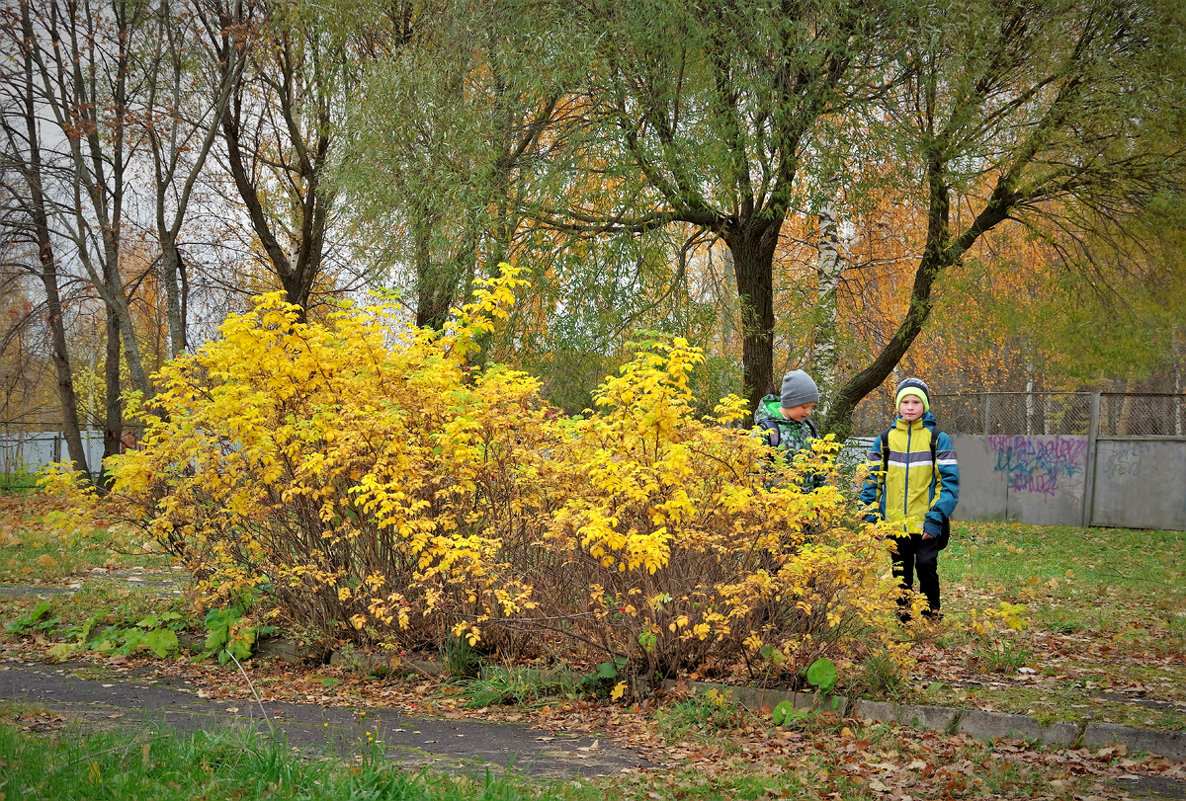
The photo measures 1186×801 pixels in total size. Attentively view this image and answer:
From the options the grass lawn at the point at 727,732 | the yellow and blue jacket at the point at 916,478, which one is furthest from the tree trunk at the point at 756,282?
→ the yellow and blue jacket at the point at 916,478

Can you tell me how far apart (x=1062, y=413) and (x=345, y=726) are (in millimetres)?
Result: 15935

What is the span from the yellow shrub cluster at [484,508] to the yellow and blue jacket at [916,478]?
0.75 meters

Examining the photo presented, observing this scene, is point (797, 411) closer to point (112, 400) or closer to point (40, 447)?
point (112, 400)

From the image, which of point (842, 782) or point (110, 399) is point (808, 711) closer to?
point (842, 782)

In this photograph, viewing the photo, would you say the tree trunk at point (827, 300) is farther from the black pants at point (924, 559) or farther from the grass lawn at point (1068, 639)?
the black pants at point (924, 559)

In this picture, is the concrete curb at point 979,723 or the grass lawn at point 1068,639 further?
the grass lawn at point 1068,639

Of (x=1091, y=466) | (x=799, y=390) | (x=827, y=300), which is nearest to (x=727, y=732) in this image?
(x=799, y=390)

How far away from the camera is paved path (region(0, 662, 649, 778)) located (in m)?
4.45

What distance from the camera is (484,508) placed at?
20.4 ft

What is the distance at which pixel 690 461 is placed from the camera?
5676 millimetres

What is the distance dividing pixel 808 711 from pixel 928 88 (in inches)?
336

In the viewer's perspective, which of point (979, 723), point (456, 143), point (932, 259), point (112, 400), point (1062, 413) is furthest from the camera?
point (112, 400)

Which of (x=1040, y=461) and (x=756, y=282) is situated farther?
(x=1040, y=461)

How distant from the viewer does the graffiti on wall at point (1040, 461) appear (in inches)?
674
